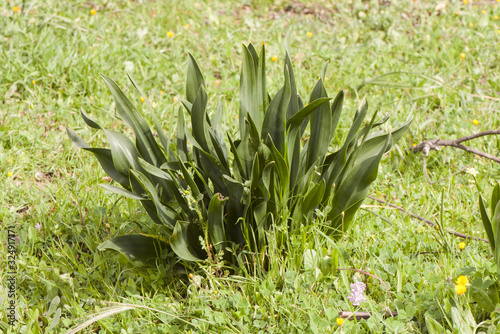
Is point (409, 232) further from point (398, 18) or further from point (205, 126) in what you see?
point (398, 18)

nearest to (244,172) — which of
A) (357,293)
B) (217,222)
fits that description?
(217,222)

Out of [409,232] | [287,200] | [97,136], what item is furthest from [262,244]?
[97,136]

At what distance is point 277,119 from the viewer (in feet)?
6.49

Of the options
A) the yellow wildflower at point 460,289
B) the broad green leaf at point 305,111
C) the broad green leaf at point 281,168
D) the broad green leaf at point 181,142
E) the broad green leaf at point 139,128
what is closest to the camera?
the yellow wildflower at point 460,289

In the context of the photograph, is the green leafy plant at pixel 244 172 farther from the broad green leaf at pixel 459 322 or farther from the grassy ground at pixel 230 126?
the broad green leaf at pixel 459 322

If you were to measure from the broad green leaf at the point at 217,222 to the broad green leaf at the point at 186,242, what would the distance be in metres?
0.10

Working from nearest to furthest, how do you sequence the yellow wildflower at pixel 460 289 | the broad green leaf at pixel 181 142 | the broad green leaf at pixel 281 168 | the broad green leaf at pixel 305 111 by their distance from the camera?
1. the yellow wildflower at pixel 460 289
2. the broad green leaf at pixel 305 111
3. the broad green leaf at pixel 281 168
4. the broad green leaf at pixel 181 142

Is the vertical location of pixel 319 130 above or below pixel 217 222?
above

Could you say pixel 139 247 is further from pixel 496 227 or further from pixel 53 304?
pixel 496 227

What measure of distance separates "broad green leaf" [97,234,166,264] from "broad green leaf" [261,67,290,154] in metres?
0.70

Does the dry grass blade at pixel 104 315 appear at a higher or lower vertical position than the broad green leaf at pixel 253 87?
lower

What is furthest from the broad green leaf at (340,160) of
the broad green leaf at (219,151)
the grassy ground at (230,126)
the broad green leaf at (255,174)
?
the broad green leaf at (219,151)

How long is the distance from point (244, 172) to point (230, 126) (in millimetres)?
1407

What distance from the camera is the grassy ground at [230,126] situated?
2008mm
